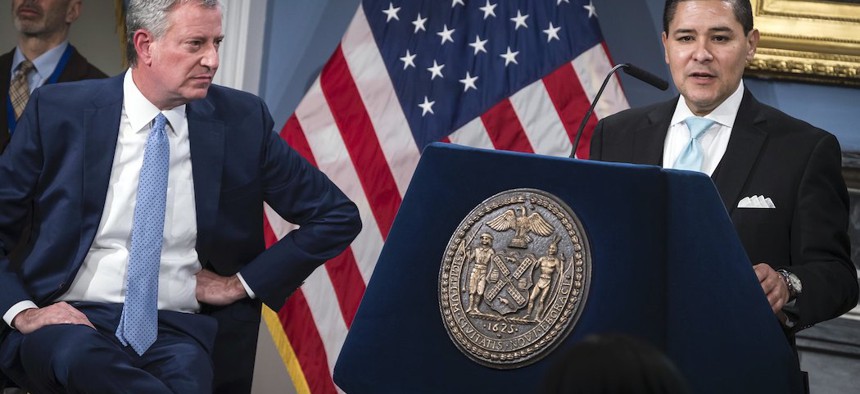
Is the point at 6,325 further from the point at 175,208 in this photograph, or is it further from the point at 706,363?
the point at 706,363

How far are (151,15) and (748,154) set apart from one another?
144cm

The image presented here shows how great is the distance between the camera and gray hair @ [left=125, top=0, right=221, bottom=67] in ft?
8.99

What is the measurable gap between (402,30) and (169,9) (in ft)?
5.22

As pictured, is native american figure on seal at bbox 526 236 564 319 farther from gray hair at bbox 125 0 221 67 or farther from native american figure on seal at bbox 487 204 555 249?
gray hair at bbox 125 0 221 67

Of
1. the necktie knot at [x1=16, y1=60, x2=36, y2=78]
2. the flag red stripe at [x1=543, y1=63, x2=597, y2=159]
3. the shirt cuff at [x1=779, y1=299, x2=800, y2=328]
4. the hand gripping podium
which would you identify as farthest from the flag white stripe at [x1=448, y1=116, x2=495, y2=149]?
the hand gripping podium

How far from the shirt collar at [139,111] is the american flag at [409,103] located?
1.47 m

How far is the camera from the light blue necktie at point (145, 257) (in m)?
2.63

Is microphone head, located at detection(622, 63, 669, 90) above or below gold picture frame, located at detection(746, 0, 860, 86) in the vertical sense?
below

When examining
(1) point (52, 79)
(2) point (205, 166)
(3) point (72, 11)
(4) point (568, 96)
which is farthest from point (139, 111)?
(3) point (72, 11)

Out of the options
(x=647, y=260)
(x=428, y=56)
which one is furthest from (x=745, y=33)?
(x=428, y=56)

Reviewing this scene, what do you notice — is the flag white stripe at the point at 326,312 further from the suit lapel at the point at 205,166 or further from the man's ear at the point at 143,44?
the man's ear at the point at 143,44

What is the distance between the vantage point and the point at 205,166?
2758mm

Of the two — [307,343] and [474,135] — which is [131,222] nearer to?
[307,343]

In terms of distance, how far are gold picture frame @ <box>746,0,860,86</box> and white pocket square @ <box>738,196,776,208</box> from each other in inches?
63.2
